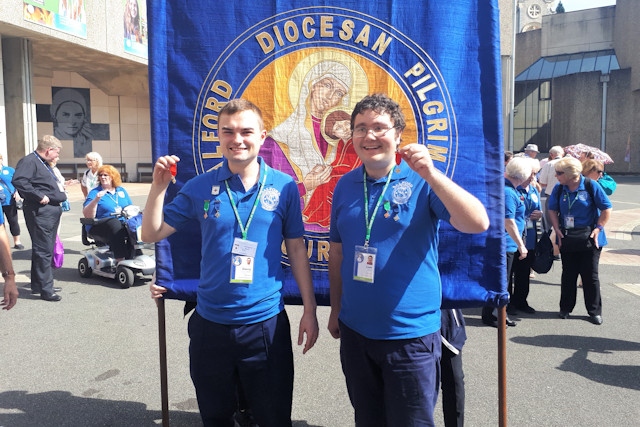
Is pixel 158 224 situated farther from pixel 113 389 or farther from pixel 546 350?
pixel 546 350

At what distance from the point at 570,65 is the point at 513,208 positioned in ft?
121

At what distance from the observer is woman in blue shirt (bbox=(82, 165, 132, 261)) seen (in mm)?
7206

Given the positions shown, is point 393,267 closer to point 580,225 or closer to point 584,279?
point 580,225

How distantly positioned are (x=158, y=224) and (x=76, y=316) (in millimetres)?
3911

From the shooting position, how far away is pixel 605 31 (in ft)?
119

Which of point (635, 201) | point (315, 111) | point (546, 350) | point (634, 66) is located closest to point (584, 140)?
point (634, 66)

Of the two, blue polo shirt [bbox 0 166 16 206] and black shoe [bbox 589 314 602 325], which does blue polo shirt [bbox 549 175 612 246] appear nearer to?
black shoe [bbox 589 314 602 325]

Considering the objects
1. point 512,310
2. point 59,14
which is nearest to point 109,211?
point 512,310

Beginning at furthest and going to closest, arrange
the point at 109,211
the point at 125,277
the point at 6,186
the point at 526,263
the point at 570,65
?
the point at 570,65, the point at 6,186, the point at 109,211, the point at 125,277, the point at 526,263

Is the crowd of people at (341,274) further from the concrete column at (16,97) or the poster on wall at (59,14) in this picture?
the concrete column at (16,97)

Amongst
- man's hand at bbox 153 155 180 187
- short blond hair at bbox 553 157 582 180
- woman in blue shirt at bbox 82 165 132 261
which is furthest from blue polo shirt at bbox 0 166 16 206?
short blond hair at bbox 553 157 582 180

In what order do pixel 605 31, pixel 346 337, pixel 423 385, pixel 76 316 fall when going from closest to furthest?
pixel 423 385 < pixel 346 337 < pixel 76 316 < pixel 605 31

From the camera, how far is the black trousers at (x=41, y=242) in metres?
6.34

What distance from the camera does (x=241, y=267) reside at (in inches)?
92.5
